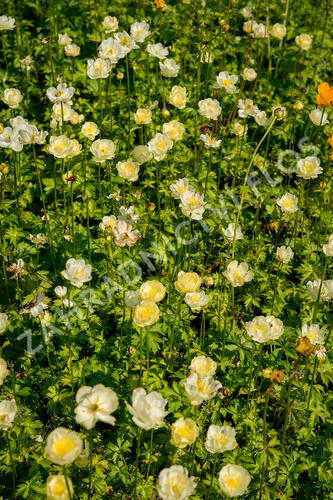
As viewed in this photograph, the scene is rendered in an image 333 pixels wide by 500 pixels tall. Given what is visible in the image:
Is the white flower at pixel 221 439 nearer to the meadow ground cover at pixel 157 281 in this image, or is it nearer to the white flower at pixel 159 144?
the meadow ground cover at pixel 157 281

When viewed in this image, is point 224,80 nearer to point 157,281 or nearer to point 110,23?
point 110,23

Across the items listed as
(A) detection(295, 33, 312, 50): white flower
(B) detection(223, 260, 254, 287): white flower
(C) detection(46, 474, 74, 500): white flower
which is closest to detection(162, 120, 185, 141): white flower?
(B) detection(223, 260, 254, 287): white flower

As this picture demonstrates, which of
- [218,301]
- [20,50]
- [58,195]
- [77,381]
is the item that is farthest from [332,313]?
[20,50]

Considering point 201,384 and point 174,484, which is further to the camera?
point 201,384

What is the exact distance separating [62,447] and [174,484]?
0.49 metres

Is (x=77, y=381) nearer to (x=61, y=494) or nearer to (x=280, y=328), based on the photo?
(x=61, y=494)

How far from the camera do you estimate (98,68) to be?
11.6 ft

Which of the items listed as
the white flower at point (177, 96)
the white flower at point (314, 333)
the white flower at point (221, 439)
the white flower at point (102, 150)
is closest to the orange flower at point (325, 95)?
the white flower at point (177, 96)

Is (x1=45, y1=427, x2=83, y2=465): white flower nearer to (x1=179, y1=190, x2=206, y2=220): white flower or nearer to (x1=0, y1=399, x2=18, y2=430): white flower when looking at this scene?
(x1=0, y1=399, x2=18, y2=430): white flower

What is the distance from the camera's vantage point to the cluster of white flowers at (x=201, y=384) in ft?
6.99

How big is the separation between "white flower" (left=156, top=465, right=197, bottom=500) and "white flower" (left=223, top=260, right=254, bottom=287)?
1.20m

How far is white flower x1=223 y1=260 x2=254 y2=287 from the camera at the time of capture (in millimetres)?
2898

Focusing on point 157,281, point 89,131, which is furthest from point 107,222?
point 89,131

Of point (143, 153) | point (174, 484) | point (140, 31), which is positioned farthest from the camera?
point (140, 31)
